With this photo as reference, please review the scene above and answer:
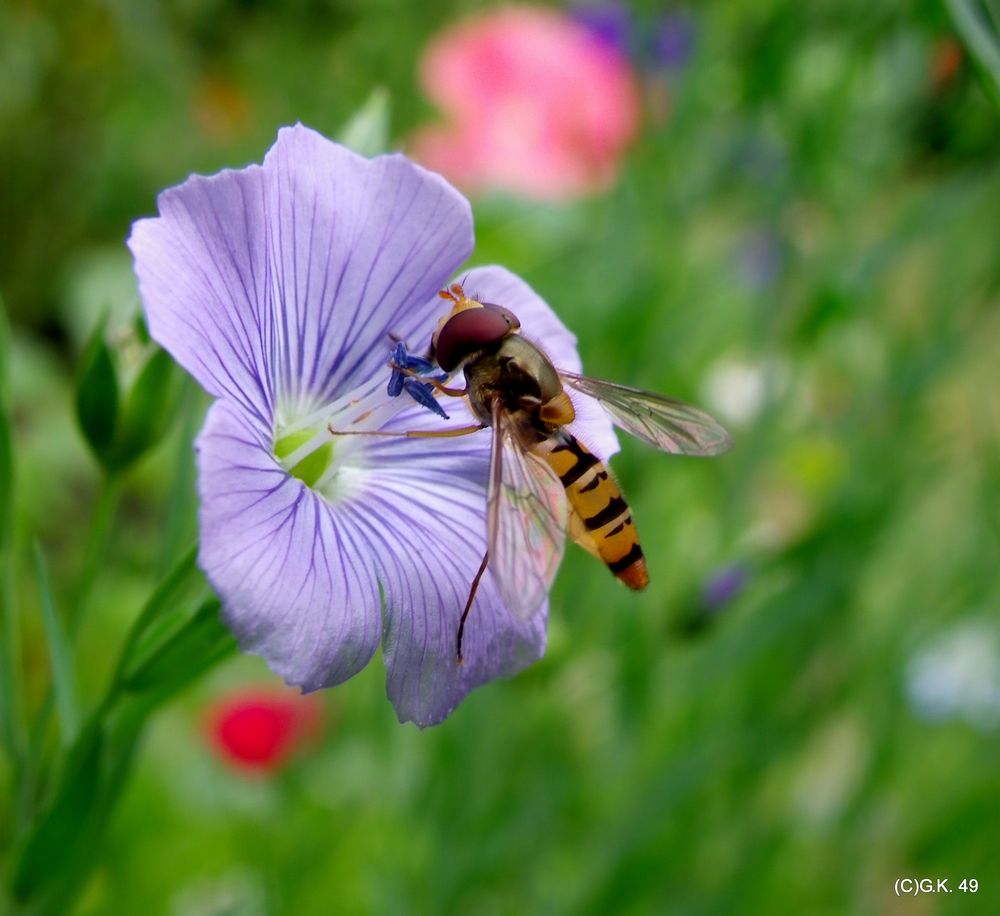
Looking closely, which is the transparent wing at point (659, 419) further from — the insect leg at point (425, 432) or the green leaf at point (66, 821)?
the green leaf at point (66, 821)

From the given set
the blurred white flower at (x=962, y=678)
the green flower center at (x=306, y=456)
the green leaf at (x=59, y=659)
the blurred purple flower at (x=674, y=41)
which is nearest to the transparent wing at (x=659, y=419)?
the green flower center at (x=306, y=456)

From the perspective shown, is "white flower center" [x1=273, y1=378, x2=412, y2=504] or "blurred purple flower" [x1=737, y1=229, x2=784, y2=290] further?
"blurred purple flower" [x1=737, y1=229, x2=784, y2=290]

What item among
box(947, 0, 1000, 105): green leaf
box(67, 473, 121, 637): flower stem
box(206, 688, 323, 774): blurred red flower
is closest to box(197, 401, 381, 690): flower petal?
box(67, 473, 121, 637): flower stem

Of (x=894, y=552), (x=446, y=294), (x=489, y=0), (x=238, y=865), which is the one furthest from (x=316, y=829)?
(x=489, y=0)

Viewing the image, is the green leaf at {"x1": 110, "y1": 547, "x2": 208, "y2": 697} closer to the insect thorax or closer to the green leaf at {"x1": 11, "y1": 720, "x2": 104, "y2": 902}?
the green leaf at {"x1": 11, "y1": 720, "x2": 104, "y2": 902}

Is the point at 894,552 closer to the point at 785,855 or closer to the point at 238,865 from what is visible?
the point at 785,855

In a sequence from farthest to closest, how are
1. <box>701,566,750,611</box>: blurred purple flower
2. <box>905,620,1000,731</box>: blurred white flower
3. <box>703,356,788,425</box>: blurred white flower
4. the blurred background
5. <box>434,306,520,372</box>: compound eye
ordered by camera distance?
1. <box>703,356,788,425</box>: blurred white flower
2. <box>905,620,1000,731</box>: blurred white flower
3. the blurred background
4. <box>701,566,750,611</box>: blurred purple flower
5. <box>434,306,520,372</box>: compound eye

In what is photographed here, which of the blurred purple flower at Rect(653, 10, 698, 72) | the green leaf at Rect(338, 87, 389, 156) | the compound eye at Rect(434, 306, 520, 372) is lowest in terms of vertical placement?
the compound eye at Rect(434, 306, 520, 372)

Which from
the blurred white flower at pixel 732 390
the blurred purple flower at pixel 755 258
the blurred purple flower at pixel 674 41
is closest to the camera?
the blurred purple flower at pixel 674 41
